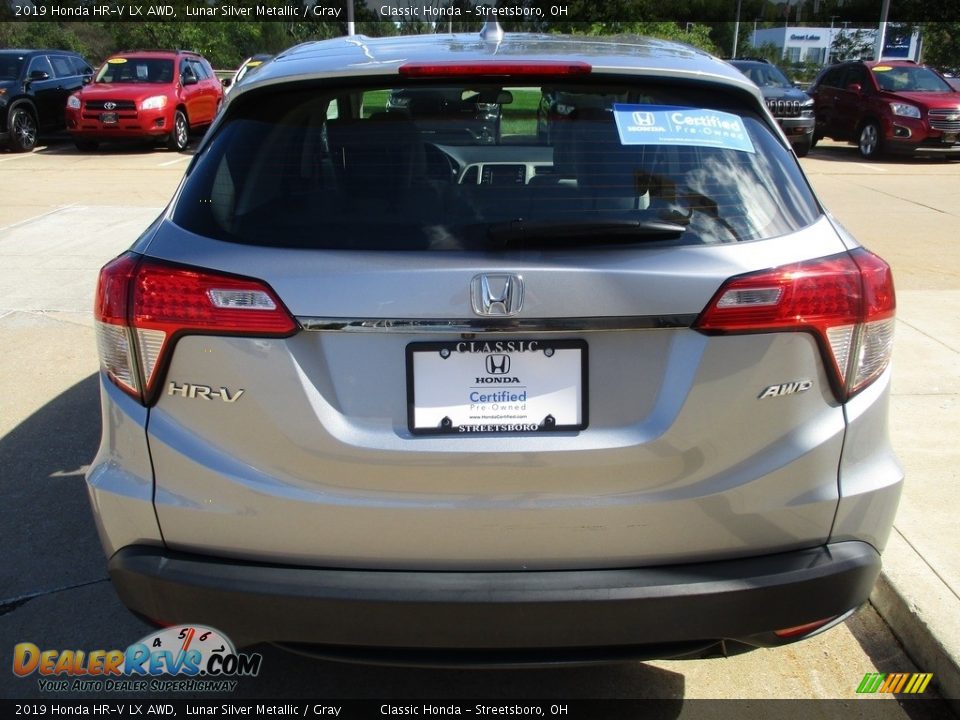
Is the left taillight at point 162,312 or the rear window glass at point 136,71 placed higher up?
the left taillight at point 162,312

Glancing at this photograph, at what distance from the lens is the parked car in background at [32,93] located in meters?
17.0

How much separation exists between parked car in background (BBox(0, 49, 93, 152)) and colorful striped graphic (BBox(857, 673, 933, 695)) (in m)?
17.7

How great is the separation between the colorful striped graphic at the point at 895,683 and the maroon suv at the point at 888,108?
15.9 metres

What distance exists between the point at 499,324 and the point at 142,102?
55.3ft

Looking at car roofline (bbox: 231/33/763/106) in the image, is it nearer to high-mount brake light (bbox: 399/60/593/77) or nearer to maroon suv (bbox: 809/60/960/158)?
high-mount brake light (bbox: 399/60/593/77)

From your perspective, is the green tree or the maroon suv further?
the green tree

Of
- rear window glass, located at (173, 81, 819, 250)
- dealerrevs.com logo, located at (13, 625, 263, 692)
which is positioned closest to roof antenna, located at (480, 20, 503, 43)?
rear window glass, located at (173, 81, 819, 250)

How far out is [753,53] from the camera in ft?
176

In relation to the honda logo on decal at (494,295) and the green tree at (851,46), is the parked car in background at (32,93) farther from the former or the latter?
the green tree at (851,46)

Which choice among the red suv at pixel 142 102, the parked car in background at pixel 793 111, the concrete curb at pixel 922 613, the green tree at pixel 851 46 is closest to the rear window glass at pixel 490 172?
the concrete curb at pixel 922 613

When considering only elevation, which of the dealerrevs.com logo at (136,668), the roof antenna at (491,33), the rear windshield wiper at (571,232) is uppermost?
the roof antenna at (491,33)

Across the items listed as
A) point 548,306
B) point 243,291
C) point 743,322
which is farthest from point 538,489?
point 243,291

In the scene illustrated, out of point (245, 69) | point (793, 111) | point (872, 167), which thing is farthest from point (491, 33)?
point (793, 111)

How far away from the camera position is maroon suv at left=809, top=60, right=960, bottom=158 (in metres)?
16.5
